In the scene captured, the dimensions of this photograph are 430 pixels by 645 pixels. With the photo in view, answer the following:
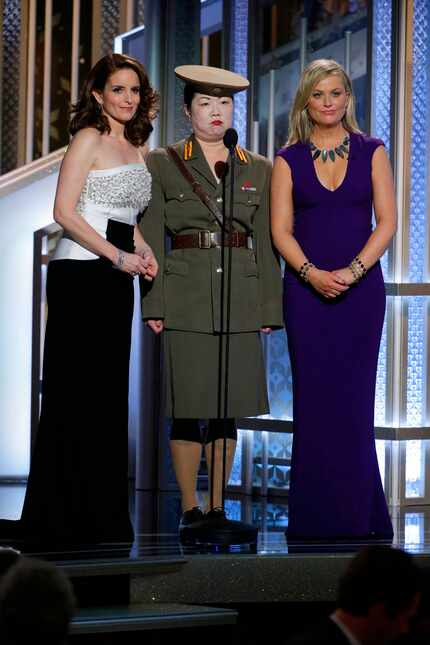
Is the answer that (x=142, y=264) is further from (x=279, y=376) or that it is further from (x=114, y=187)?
(x=279, y=376)

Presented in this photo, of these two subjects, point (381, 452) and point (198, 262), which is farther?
point (381, 452)

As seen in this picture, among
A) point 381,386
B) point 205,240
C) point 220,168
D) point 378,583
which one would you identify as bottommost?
point 378,583

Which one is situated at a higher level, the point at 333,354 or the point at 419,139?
the point at 419,139

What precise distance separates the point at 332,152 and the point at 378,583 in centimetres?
249

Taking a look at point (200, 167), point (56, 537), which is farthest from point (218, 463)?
point (200, 167)

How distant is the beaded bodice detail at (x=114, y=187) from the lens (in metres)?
4.49

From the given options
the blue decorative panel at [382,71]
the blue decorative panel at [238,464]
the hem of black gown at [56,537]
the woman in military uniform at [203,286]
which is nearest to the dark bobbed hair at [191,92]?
the woman in military uniform at [203,286]

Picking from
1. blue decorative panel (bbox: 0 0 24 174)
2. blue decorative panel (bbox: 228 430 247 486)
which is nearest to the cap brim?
blue decorative panel (bbox: 228 430 247 486)

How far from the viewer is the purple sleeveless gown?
4.68 metres

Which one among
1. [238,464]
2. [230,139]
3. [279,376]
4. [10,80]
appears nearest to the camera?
[230,139]

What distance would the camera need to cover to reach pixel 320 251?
4.68 metres

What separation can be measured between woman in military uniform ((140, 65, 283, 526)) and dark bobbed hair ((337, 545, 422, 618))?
2.11 m

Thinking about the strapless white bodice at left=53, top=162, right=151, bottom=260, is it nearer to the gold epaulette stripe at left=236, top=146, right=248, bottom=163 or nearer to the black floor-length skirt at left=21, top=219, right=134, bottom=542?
the black floor-length skirt at left=21, top=219, right=134, bottom=542

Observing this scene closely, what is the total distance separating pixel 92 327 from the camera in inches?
179
